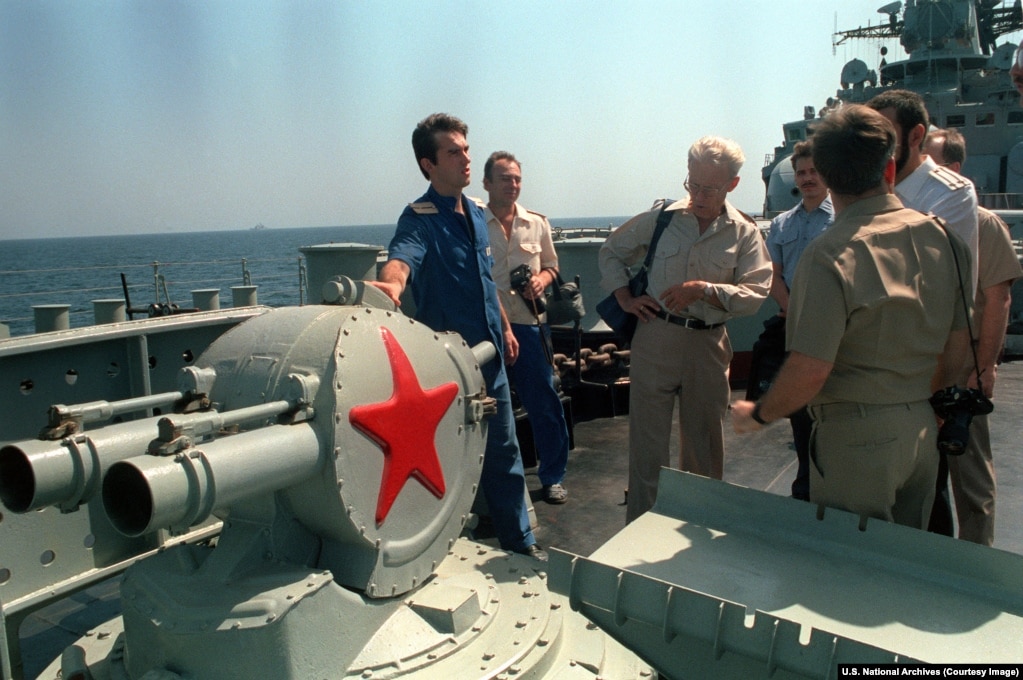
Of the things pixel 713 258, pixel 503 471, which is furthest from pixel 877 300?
pixel 503 471

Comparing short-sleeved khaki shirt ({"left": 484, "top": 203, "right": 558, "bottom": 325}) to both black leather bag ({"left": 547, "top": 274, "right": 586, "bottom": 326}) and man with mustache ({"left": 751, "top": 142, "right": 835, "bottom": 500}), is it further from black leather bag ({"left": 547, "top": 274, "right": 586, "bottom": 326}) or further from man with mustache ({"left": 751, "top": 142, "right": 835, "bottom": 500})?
man with mustache ({"left": 751, "top": 142, "right": 835, "bottom": 500})

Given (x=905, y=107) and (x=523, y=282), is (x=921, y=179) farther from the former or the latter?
(x=523, y=282)

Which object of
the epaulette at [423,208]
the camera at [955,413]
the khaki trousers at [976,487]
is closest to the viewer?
the camera at [955,413]

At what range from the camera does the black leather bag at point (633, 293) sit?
10.5 feet

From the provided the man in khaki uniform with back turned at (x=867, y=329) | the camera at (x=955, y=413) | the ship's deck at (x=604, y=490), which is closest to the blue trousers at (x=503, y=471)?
the ship's deck at (x=604, y=490)

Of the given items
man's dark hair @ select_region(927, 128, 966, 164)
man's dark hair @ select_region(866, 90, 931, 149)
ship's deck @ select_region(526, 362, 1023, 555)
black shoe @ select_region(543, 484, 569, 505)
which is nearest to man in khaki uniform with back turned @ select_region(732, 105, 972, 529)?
man's dark hair @ select_region(866, 90, 931, 149)

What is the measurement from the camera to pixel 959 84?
1784cm

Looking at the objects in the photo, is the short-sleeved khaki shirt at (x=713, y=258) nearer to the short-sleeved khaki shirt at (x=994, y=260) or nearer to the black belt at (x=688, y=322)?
the black belt at (x=688, y=322)

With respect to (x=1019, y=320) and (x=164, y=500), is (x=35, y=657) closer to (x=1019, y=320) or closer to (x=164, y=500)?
(x=164, y=500)

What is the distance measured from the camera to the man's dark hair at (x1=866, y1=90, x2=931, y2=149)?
2.55 meters

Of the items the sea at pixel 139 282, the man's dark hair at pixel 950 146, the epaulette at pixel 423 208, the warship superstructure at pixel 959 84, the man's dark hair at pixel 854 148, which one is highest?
the warship superstructure at pixel 959 84

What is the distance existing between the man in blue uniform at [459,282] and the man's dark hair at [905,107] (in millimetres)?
1396

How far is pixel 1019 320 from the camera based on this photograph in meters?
7.89

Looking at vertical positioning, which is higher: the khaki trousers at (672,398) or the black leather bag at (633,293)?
the black leather bag at (633,293)
